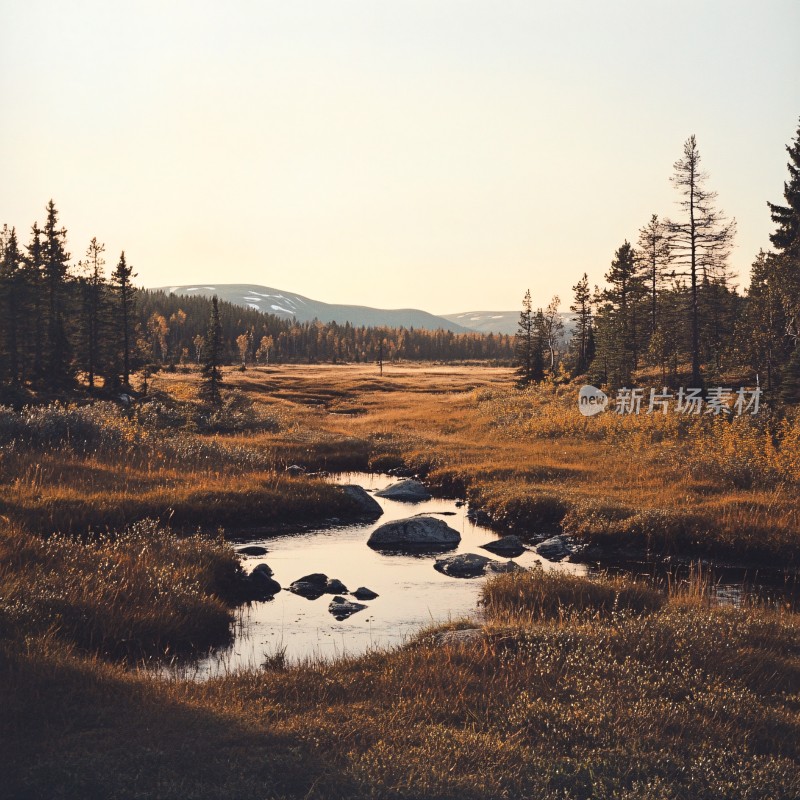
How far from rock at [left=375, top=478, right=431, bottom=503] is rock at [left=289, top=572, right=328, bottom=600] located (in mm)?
9076

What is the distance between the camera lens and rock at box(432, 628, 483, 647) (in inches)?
373

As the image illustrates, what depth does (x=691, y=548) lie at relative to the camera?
55.3 feet

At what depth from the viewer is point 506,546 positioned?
17250 mm

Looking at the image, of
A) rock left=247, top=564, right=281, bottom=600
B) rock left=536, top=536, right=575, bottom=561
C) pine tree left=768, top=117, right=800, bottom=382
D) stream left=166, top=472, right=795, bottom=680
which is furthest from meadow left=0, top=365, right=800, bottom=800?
pine tree left=768, top=117, right=800, bottom=382

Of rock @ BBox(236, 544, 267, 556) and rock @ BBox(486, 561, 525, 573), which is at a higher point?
rock @ BBox(486, 561, 525, 573)

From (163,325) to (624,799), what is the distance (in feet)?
469

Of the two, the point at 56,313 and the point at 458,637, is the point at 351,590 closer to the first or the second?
the point at 458,637

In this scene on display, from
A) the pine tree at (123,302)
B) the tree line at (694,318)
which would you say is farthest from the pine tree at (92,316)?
the tree line at (694,318)

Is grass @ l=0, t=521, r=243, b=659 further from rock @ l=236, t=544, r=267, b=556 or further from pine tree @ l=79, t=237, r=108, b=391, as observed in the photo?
pine tree @ l=79, t=237, r=108, b=391

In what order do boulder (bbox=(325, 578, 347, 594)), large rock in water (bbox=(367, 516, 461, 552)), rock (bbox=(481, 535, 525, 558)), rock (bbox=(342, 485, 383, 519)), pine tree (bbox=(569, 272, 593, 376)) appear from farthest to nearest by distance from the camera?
1. pine tree (bbox=(569, 272, 593, 376))
2. rock (bbox=(342, 485, 383, 519))
3. large rock in water (bbox=(367, 516, 461, 552))
4. rock (bbox=(481, 535, 525, 558))
5. boulder (bbox=(325, 578, 347, 594))

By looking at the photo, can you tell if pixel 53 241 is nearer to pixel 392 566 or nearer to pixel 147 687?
pixel 392 566

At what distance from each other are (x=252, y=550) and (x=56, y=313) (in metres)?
46.4

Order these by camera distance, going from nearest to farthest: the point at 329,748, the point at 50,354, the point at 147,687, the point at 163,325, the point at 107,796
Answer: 1. the point at 107,796
2. the point at 329,748
3. the point at 147,687
4. the point at 50,354
5. the point at 163,325

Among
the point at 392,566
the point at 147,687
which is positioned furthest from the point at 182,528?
the point at 147,687
